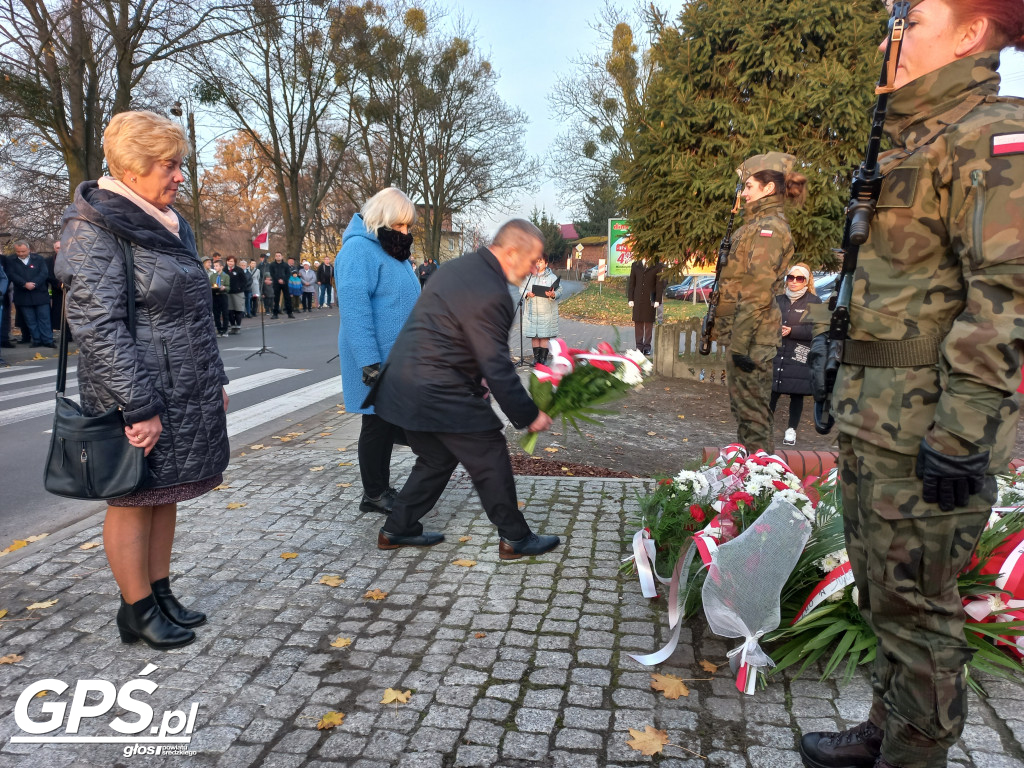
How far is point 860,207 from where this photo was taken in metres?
2.04

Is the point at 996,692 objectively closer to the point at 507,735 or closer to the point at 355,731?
the point at 507,735

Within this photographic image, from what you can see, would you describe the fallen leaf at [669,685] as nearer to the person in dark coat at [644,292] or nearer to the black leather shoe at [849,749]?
the black leather shoe at [849,749]

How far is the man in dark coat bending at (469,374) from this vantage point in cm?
358

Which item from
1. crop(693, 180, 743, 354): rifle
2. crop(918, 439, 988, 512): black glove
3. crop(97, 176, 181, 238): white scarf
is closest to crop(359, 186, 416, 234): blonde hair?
crop(97, 176, 181, 238): white scarf

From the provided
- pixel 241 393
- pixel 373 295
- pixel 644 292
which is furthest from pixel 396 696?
pixel 644 292

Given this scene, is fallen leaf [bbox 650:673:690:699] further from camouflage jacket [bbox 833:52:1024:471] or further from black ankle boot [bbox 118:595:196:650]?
black ankle boot [bbox 118:595:196:650]

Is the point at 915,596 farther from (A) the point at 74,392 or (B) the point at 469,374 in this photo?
(A) the point at 74,392

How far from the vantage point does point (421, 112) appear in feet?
131

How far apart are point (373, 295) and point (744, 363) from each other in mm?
2562

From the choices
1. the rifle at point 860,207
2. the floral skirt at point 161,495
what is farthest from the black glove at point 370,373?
the rifle at point 860,207

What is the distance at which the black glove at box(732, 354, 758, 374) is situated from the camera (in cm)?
503

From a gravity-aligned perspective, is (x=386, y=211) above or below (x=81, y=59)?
below

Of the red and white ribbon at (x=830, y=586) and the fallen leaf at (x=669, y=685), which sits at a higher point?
the red and white ribbon at (x=830, y=586)

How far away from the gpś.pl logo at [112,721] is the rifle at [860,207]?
8.13ft
